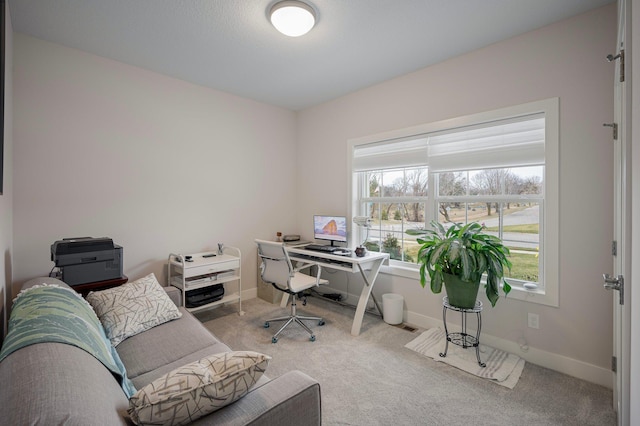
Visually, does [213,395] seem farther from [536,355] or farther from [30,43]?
[30,43]

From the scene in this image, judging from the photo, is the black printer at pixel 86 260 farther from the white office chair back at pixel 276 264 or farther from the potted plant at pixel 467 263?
the potted plant at pixel 467 263

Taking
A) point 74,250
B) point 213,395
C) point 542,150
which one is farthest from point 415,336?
point 74,250

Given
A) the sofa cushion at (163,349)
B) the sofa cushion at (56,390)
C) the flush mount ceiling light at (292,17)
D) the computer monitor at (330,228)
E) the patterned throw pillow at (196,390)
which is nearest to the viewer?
the sofa cushion at (56,390)

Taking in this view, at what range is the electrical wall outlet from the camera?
2346mm

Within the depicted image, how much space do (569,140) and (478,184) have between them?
75 centimetres

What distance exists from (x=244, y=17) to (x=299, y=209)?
2.67 metres

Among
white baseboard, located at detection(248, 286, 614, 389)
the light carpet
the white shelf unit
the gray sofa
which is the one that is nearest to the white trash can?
the light carpet

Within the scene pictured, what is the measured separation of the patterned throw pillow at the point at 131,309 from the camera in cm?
186

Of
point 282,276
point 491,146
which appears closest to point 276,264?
point 282,276

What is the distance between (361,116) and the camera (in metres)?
3.53

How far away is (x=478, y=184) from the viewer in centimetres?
278

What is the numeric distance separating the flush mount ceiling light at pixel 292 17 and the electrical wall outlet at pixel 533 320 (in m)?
2.87

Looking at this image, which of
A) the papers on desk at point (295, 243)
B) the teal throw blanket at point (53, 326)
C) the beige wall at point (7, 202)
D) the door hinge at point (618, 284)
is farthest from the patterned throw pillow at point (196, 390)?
the papers on desk at point (295, 243)

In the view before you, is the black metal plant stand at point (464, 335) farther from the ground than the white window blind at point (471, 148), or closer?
closer
